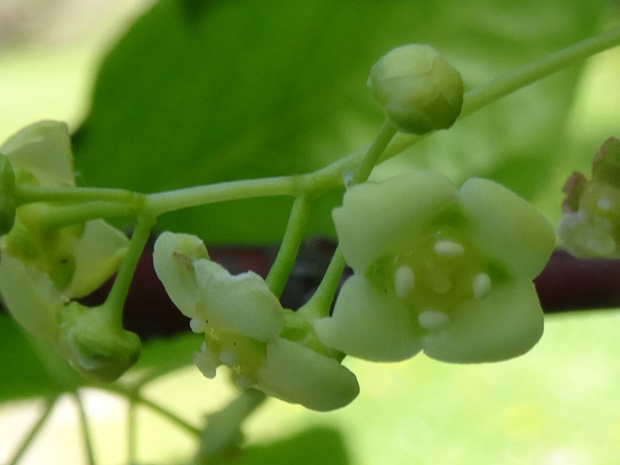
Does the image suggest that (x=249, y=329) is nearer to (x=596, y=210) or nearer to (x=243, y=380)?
(x=243, y=380)

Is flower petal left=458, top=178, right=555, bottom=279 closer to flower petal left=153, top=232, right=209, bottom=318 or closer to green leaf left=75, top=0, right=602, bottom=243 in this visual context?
flower petal left=153, top=232, right=209, bottom=318

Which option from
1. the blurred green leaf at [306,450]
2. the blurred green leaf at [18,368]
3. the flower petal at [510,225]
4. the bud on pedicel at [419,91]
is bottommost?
the blurred green leaf at [306,450]

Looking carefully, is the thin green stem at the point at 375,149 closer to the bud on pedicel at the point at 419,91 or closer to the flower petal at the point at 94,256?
the bud on pedicel at the point at 419,91

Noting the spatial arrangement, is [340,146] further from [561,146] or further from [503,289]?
[503,289]

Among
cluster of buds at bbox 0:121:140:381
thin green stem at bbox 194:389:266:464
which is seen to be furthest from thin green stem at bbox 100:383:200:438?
cluster of buds at bbox 0:121:140:381

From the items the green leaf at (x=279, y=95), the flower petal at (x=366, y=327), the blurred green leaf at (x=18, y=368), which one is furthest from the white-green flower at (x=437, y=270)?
the blurred green leaf at (x=18, y=368)

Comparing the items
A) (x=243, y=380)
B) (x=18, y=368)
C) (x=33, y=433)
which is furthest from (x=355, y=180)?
(x=18, y=368)
